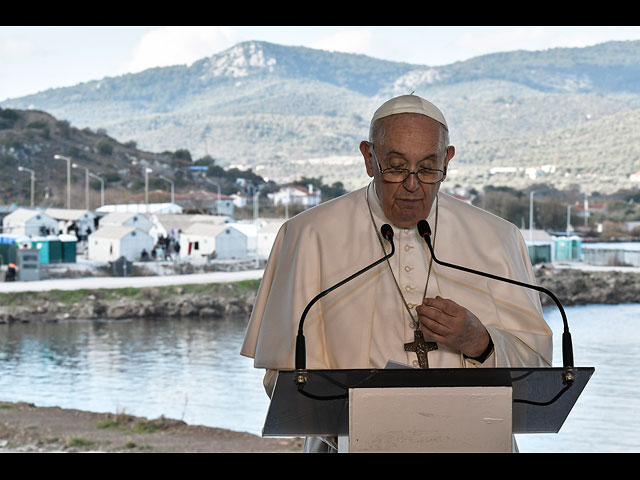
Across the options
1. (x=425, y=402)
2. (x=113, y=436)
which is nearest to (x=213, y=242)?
(x=113, y=436)

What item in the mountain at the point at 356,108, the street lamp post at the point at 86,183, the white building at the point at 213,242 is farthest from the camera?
the mountain at the point at 356,108

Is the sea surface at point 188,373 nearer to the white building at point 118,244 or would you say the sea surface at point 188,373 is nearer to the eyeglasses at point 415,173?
the white building at point 118,244

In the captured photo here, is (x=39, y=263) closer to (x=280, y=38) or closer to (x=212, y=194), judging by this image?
(x=212, y=194)

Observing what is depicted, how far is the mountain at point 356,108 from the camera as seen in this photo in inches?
1729

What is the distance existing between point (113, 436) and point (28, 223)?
20.9 metres

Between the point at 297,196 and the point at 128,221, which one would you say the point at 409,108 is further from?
the point at 297,196

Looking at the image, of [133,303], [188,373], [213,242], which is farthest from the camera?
[213,242]

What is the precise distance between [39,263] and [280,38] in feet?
165

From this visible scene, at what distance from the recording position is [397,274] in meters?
2.16

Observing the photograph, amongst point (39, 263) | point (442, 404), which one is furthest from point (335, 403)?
point (39, 263)

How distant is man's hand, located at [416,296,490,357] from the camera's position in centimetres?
175

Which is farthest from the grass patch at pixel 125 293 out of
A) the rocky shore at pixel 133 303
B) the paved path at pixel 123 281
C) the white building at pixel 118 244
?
the white building at pixel 118 244

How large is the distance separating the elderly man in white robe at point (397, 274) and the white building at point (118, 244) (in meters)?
26.9

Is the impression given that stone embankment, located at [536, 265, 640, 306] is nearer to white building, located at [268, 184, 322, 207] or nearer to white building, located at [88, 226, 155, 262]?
white building, located at [268, 184, 322, 207]
